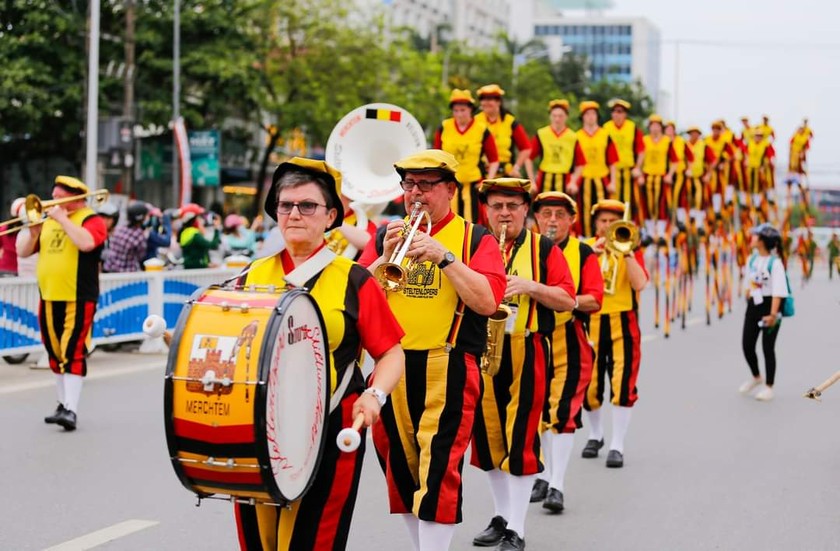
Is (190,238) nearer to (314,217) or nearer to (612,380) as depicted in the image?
(612,380)

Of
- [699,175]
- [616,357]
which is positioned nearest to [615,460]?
[616,357]

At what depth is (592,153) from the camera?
49.2 ft

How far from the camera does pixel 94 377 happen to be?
45.5ft

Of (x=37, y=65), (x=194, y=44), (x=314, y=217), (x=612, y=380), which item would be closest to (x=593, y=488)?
(x=612, y=380)

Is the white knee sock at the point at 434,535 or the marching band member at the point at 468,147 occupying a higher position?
the marching band member at the point at 468,147

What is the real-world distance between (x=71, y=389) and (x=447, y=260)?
5904 millimetres

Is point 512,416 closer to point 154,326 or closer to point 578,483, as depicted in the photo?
point 578,483

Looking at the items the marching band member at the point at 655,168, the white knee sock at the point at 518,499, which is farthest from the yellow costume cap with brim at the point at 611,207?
the marching band member at the point at 655,168

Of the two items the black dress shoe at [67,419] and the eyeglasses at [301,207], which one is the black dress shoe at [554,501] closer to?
the eyeglasses at [301,207]

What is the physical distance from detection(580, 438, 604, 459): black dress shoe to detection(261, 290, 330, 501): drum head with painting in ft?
19.1

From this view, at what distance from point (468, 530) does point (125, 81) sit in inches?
1277

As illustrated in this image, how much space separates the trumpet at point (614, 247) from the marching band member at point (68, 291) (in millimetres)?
3810

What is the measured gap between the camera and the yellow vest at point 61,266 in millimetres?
10430

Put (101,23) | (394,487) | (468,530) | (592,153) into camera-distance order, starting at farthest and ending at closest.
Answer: (101,23)
(592,153)
(468,530)
(394,487)
